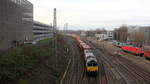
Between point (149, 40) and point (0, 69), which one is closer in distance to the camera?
point (0, 69)

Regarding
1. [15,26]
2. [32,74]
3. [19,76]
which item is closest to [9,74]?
[19,76]

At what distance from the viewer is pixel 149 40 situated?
76.5 metres

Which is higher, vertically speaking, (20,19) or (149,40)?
(20,19)

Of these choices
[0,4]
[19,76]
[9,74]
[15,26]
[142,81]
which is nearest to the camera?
[9,74]

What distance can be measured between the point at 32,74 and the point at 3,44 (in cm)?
1791

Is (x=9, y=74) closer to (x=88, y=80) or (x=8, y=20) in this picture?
(x=88, y=80)

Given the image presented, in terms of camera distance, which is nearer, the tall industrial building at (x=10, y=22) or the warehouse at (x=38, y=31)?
the tall industrial building at (x=10, y=22)

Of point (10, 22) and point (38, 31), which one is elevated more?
point (10, 22)

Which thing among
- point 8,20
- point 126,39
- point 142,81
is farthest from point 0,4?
point 126,39

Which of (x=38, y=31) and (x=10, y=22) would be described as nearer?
(x=10, y=22)

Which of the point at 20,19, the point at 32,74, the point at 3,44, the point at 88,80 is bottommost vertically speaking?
the point at 88,80

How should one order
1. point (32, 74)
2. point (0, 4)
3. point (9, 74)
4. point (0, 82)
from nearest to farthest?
point (0, 82) → point (9, 74) → point (32, 74) → point (0, 4)

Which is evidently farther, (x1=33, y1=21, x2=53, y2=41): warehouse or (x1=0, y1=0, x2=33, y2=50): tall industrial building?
(x1=33, y1=21, x2=53, y2=41): warehouse

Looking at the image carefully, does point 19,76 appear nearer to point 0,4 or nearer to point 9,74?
point 9,74
